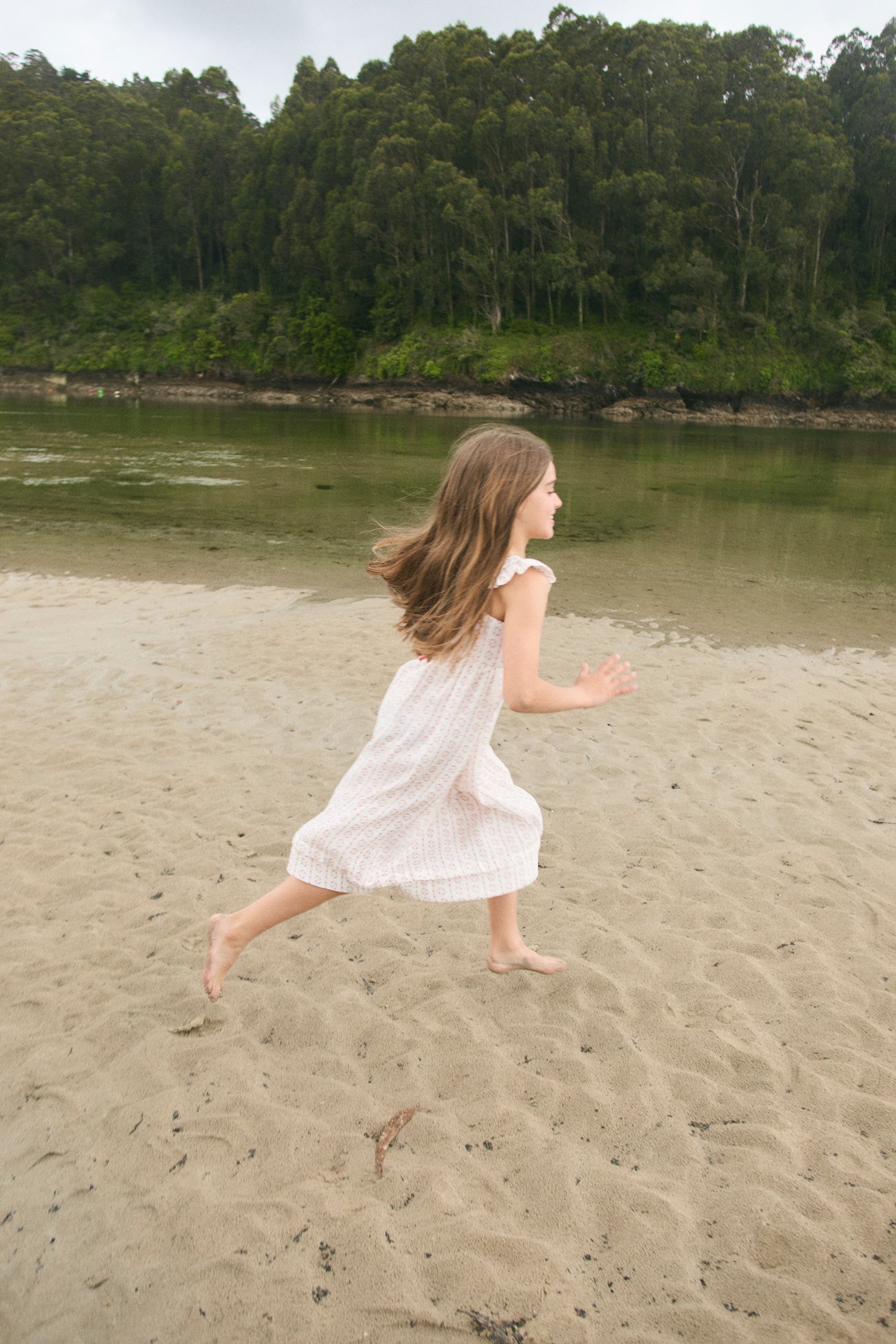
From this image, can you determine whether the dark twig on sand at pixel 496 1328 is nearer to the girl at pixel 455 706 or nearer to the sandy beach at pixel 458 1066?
the sandy beach at pixel 458 1066

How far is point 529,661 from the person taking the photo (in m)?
2.36

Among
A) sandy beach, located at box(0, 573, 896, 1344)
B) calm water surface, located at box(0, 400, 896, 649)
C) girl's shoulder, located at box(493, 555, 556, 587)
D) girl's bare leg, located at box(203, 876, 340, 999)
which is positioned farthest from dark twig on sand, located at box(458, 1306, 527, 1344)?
calm water surface, located at box(0, 400, 896, 649)

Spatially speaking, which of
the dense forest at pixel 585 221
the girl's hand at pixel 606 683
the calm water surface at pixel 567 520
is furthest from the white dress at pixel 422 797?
the dense forest at pixel 585 221

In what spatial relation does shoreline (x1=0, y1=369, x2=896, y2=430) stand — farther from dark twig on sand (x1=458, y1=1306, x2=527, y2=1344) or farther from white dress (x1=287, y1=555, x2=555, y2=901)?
dark twig on sand (x1=458, y1=1306, x2=527, y2=1344)

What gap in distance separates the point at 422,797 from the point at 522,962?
0.86m

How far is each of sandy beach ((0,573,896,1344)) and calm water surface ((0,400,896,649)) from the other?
12.8 feet

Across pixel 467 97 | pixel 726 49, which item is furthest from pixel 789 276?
pixel 467 97

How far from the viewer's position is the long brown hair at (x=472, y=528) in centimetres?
245

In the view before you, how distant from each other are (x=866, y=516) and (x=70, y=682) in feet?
43.5

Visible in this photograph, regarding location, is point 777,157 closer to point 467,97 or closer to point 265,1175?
point 467,97

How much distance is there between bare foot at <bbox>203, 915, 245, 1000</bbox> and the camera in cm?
276

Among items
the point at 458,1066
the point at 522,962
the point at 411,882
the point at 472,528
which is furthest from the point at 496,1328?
the point at 472,528

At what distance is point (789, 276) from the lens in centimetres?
4981

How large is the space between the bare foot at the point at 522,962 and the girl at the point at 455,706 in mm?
448
